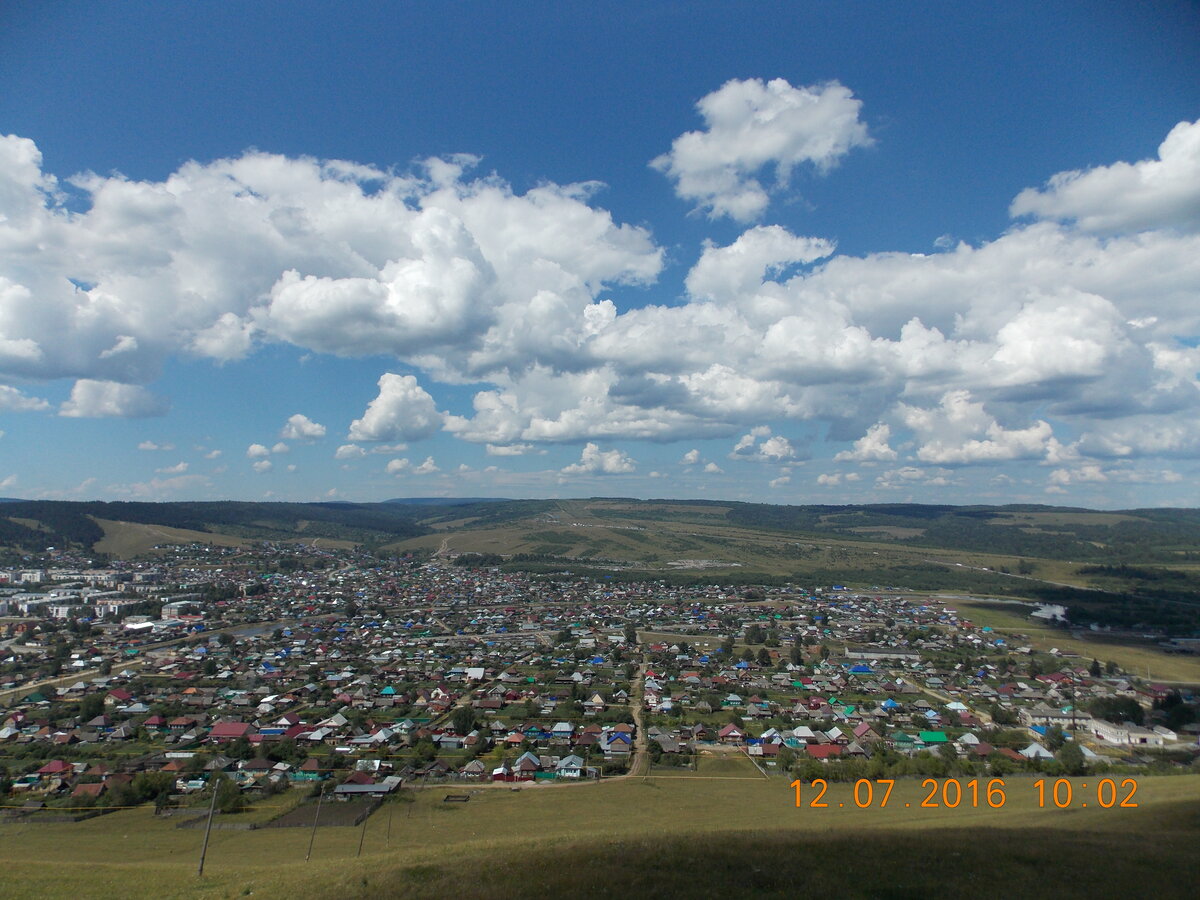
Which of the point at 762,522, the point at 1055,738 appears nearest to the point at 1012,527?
the point at 762,522

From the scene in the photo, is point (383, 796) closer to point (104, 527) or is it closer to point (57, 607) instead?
point (57, 607)

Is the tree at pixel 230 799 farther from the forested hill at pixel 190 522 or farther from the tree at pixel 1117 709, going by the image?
the forested hill at pixel 190 522

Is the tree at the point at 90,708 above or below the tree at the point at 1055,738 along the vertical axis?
above

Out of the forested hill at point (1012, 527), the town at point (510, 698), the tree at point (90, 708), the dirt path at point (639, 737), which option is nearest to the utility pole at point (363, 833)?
the town at point (510, 698)

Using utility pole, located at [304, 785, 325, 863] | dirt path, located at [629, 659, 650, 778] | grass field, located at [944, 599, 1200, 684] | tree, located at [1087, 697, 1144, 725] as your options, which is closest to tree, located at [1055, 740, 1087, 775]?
tree, located at [1087, 697, 1144, 725]

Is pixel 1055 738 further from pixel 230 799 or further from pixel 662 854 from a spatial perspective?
pixel 230 799

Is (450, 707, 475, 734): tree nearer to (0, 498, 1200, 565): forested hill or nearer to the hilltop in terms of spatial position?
the hilltop
